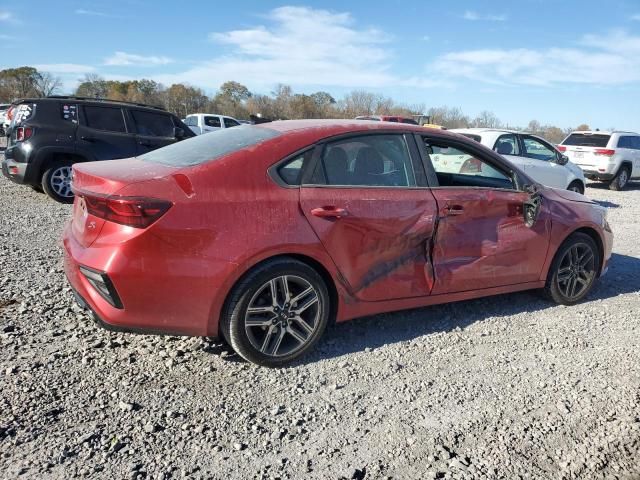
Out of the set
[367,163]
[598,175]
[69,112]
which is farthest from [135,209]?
[598,175]

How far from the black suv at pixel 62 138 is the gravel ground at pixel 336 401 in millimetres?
4608

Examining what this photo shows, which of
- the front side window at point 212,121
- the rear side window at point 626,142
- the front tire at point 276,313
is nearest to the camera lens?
the front tire at point 276,313

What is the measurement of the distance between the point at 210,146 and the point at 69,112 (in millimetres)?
6237

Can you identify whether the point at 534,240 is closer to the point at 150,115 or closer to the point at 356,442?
the point at 356,442

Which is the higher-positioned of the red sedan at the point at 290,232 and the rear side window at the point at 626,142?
the rear side window at the point at 626,142

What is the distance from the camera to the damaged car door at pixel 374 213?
3.33 m

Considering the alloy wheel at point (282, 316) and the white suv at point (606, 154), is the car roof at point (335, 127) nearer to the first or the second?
the alloy wheel at point (282, 316)

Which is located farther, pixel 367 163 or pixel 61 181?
pixel 61 181

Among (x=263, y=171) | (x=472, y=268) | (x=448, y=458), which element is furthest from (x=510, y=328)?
(x=263, y=171)

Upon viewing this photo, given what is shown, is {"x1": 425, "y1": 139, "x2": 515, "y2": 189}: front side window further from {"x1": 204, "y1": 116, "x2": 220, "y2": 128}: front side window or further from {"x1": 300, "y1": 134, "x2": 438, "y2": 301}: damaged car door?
{"x1": 204, "y1": 116, "x2": 220, "y2": 128}: front side window

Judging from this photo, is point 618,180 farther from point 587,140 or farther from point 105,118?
point 105,118

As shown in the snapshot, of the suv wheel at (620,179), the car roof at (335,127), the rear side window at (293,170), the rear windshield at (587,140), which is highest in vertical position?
the rear windshield at (587,140)

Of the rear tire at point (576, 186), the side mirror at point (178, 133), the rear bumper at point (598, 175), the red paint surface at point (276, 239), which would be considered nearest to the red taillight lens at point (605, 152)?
the rear bumper at point (598, 175)

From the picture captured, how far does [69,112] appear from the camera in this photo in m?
8.48
